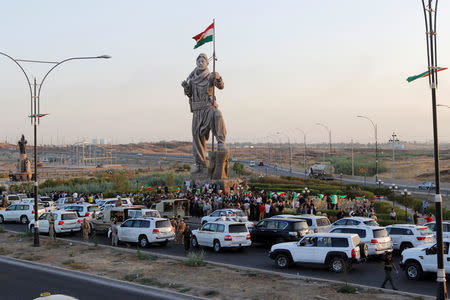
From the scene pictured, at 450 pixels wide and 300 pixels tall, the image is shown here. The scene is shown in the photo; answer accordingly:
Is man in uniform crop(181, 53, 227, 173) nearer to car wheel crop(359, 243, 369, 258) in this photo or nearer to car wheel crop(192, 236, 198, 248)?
car wheel crop(192, 236, 198, 248)

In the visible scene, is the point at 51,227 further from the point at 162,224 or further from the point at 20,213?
the point at 20,213

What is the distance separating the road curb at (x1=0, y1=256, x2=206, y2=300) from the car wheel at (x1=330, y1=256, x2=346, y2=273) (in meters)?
5.66

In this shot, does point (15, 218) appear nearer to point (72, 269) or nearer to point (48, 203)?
point (48, 203)

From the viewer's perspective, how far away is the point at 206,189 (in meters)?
39.3

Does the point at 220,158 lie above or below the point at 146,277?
above

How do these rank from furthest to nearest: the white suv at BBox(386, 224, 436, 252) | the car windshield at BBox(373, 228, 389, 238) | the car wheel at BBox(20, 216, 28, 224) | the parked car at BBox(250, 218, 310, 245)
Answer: the car wheel at BBox(20, 216, 28, 224) < the parked car at BBox(250, 218, 310, 245) < the white suv at BBox(386, 224, 436, 252) < the car windshield at BBox(373, 228, 389, 238)

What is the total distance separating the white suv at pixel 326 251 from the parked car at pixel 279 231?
3.00 m

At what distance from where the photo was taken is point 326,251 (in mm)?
16172

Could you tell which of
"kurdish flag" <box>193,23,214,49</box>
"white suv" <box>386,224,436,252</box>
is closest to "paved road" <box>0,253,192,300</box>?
"white suv" <box>386,224,436,252</box>

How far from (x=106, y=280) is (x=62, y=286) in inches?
56.0

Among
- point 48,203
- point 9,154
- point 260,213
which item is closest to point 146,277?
point 260,213

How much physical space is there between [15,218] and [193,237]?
16.5m

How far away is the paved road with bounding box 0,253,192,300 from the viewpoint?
13500 mm

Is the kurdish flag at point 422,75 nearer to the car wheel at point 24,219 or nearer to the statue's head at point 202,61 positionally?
the car wheel at point 24,219
